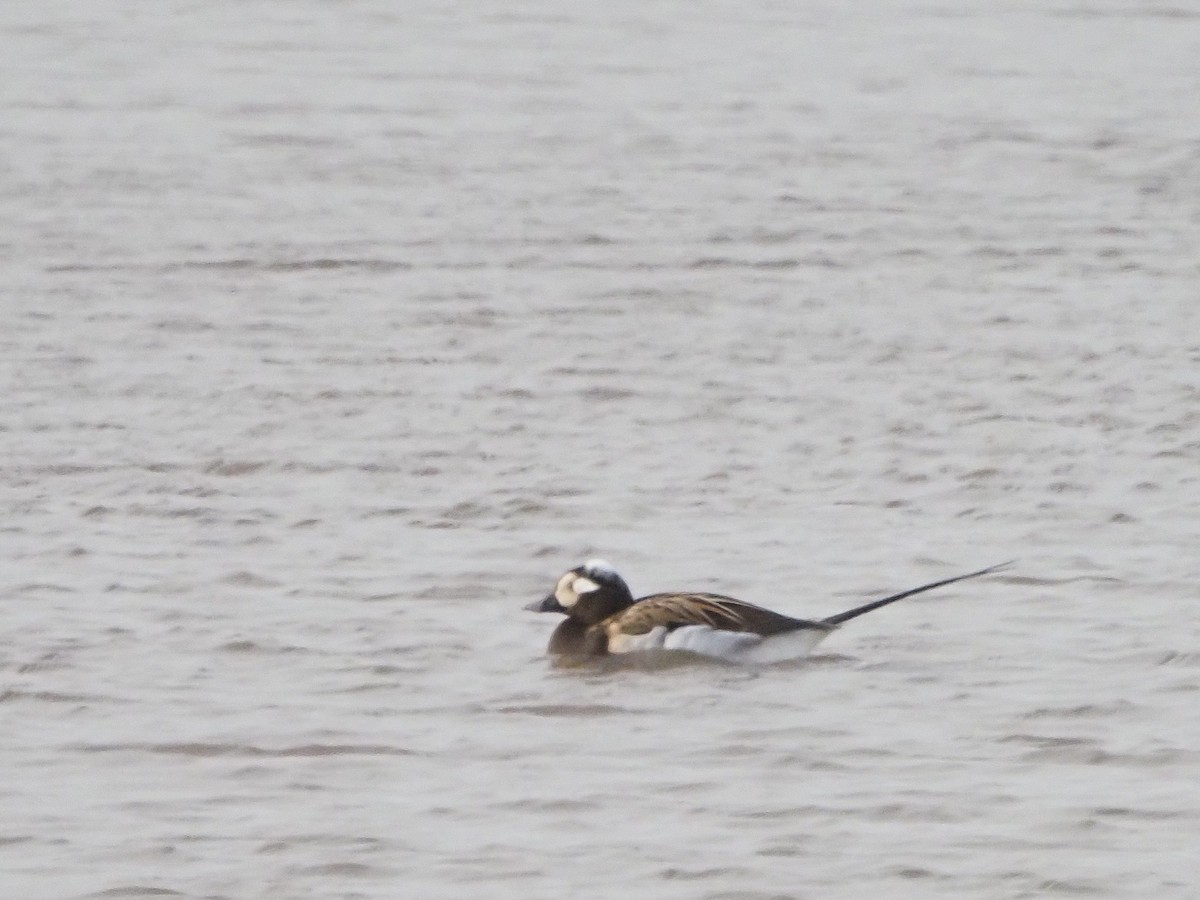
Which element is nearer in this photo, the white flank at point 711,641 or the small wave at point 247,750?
the small wave at point 247,750

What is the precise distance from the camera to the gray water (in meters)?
7.98

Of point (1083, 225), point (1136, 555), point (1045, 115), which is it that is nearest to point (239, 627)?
point (1136, 555)

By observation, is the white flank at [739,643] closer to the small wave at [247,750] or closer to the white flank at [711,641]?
the white flank at [711,641]

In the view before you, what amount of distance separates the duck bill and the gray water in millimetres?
106

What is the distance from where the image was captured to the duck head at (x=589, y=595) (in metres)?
10.2

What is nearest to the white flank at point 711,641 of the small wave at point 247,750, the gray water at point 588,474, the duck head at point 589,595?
the gray water at point 588,474

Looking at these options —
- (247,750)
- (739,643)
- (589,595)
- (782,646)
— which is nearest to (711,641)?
(739,643)

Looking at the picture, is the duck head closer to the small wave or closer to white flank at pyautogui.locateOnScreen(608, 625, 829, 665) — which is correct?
white flank at pyautogui.locateOnScreen(608, 625, 829, 665)

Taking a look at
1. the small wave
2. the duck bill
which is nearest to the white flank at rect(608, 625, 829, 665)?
the duck bill

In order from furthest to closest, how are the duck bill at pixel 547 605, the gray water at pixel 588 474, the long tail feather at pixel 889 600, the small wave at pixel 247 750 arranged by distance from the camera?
the duck bill at pixel 547 605 < the long tail feather at pixel 889 600 < the small wave at pixel 247 750 < the gray water at pixel 588 474

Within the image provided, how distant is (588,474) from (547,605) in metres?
2.22

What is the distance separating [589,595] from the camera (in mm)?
10180

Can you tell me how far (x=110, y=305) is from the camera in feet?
52.0

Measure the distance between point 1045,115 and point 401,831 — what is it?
1586 centimetres
